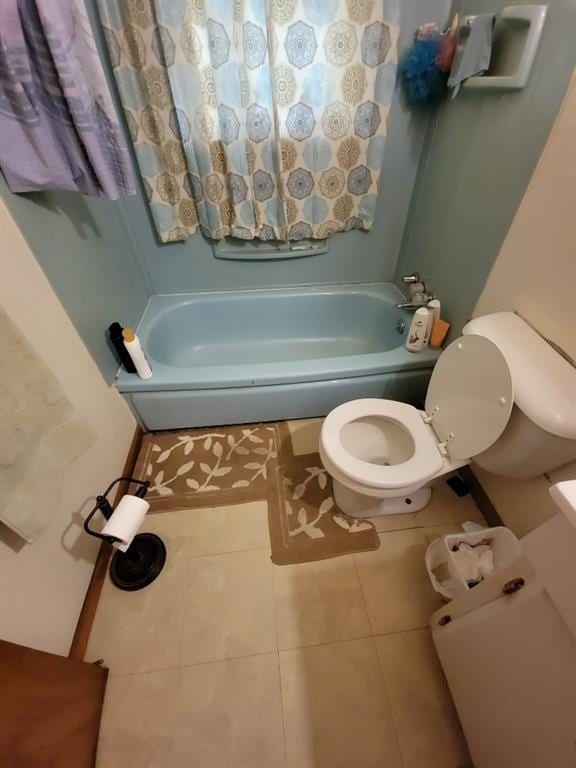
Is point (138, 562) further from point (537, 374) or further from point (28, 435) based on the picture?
point (537, 374)

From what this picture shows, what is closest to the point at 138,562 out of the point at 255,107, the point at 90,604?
the point at 90,604

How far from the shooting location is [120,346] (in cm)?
135

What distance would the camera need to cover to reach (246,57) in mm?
1227

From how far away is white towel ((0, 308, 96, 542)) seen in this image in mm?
698

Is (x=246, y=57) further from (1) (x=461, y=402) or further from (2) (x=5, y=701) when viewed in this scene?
(2) (x=5, y=701)

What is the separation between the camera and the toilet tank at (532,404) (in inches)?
32.1

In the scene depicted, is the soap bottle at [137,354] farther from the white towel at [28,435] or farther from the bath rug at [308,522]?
the bath rug at [308,522]

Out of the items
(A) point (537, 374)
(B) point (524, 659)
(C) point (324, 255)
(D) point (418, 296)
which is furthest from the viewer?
(C) point (324, 255)

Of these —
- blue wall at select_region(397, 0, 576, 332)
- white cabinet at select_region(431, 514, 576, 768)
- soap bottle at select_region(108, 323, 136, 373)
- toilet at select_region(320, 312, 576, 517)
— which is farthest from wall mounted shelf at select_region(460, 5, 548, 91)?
soap bottle at select_region(108, 323, 136, 373)

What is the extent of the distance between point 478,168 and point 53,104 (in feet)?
4.40

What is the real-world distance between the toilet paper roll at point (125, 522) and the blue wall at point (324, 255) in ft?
4.18

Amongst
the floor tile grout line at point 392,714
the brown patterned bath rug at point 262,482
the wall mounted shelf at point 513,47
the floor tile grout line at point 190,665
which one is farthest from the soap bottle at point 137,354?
the wall mounted shelf at point 513,47

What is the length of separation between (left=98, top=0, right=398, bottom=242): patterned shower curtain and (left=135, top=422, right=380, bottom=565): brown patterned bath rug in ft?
3.33

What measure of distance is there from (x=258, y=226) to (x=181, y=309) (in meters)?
0.62
